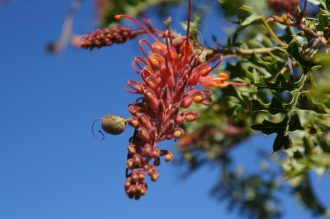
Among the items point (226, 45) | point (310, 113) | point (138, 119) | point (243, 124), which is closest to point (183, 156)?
point (243, 124)

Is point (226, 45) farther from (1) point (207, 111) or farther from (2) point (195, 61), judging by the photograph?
(1) point (207, 111)

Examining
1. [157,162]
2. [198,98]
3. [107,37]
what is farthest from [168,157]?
[107,37]

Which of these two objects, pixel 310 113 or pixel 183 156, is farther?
pixel 183 156

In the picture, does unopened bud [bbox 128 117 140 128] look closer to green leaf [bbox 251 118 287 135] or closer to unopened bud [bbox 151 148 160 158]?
unopened bud [bbox 151 148 160 158]

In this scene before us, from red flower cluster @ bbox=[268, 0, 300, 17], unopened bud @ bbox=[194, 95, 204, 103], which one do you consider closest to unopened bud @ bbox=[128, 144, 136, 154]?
unopened bud @ bbox=[194, 95, 204, 103]

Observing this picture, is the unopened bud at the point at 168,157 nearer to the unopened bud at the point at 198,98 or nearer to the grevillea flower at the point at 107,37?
the unopened bud at the point at 198,98

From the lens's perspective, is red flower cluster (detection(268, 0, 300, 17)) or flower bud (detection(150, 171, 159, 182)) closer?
flower bud (detection(150, 171, 159, 182))
